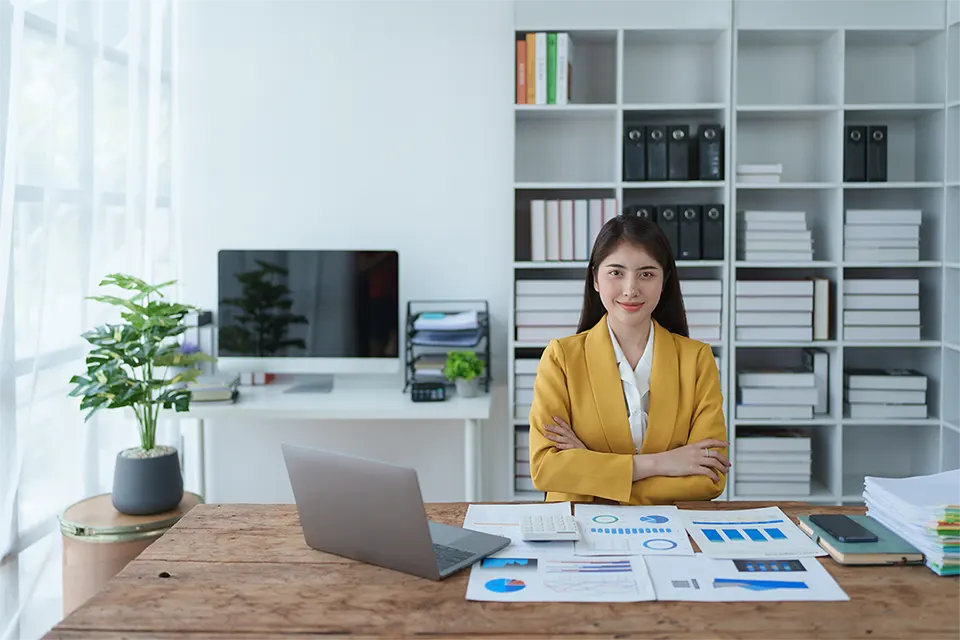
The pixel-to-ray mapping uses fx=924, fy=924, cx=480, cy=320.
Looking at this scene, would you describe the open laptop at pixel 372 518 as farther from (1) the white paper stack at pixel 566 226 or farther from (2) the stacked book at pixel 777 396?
(2) the stacked book at pixel 777 396

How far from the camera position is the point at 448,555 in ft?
5.38

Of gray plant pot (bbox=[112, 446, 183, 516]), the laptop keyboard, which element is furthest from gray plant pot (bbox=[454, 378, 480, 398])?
the laptop keyboard

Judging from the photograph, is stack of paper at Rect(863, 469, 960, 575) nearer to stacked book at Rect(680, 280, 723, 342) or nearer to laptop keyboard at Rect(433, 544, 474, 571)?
laptop keyboard at Rect(433, 544, 474, 571)

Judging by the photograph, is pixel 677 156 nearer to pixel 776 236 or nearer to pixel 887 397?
pixel 776 236

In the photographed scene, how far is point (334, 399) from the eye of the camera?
3578 millimetres

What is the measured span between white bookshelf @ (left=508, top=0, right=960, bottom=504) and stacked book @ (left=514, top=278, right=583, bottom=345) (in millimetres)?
49

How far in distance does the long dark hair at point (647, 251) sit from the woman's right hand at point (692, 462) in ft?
1.10

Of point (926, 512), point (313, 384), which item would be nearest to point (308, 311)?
point (313, 384)

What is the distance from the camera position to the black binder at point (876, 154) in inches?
143

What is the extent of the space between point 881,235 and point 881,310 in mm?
298

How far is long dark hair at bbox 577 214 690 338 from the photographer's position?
7.26 ft

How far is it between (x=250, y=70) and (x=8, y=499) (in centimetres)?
206

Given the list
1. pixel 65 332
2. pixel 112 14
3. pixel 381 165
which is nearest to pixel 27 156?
pixel 65 332

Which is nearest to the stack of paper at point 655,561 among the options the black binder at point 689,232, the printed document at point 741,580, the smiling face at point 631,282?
the printed document at point 741,580
